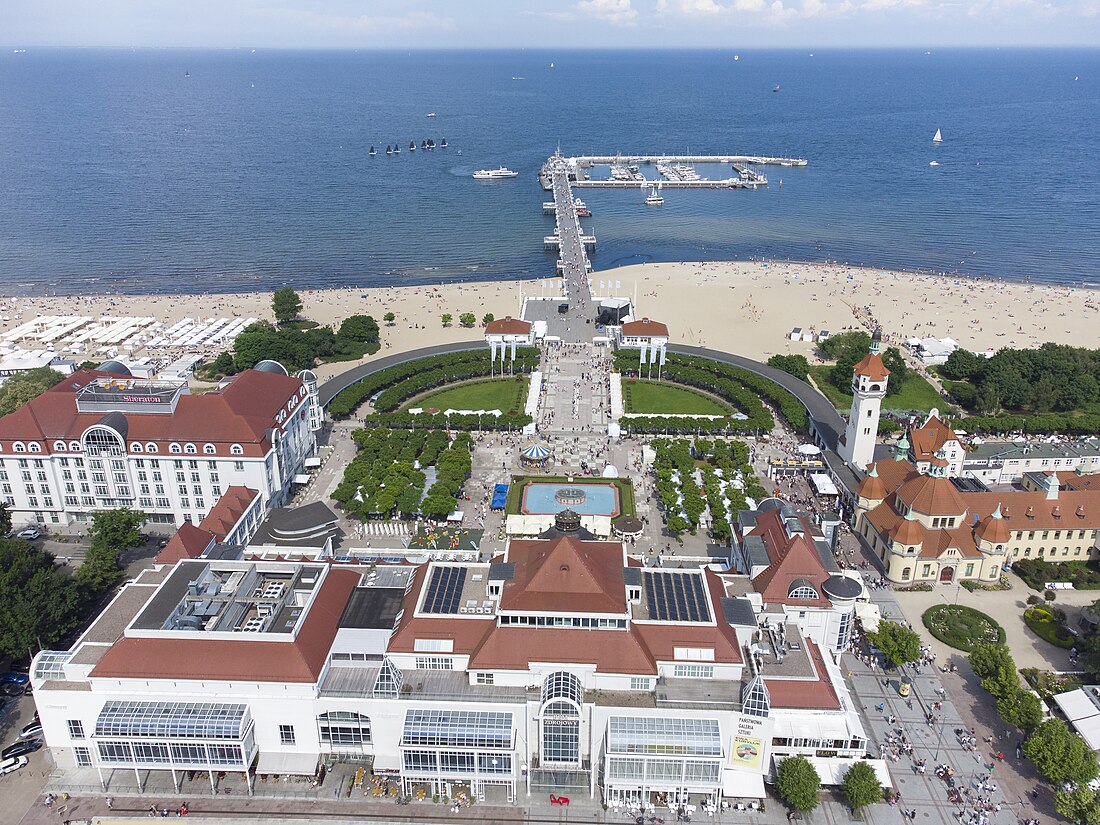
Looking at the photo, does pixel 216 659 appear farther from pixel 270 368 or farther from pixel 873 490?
pixel 873 490

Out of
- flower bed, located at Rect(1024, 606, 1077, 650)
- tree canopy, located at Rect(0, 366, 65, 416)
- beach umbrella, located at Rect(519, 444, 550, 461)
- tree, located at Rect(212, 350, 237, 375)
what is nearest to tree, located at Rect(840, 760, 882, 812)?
flower bed, located at Rect(1024, 606, 1077, 650)

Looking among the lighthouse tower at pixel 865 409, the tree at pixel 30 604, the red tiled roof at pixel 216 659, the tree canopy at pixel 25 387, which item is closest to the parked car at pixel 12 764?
the tree at pixel 30 604

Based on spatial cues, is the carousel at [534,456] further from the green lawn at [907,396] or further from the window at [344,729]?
the window at [344,729]

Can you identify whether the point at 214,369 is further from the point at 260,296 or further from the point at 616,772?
the point at 616,772

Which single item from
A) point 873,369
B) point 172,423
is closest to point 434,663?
point 172,423

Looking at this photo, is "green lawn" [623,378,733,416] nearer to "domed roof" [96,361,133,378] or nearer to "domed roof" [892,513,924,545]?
"domed roof" [892,513,924,545]

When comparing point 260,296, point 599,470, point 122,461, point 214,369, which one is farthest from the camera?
point 260,296

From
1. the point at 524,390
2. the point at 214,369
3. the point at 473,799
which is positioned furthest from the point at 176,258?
the point at 473,799
